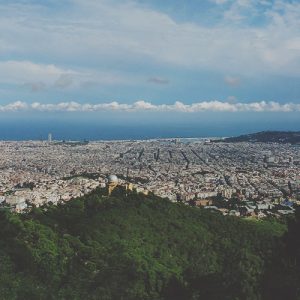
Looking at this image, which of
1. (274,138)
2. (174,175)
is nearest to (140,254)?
(174,175)

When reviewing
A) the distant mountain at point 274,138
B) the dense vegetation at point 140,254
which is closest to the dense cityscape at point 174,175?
the dense vegetation at point 140,254

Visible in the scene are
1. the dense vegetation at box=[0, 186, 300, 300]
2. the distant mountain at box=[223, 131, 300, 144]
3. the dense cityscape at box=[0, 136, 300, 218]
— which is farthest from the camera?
the distant mountain at box=[223, 131, 300, 144]

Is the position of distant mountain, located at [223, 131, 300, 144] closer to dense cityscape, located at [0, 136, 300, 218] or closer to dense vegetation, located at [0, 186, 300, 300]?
dense cityscape, located at [0, 136, 300, 218]

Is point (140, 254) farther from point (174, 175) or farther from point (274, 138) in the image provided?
point (274, 138)

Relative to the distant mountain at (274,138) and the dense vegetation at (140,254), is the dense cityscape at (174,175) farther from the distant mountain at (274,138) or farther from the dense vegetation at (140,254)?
the distant mountain at (274,138)

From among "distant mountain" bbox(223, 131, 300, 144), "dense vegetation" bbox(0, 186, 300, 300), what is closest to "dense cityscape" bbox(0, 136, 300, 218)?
"dense vegetation" bbox(0, 186, 300, 300)

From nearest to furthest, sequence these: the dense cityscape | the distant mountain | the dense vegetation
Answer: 1. the dense vegetation
2. the dense cityscape
3. the distant mountain
